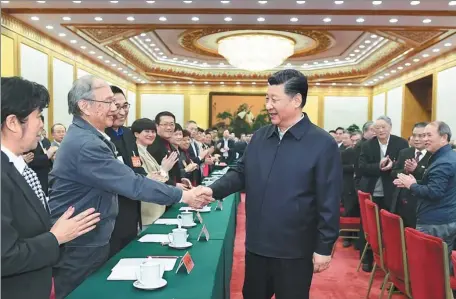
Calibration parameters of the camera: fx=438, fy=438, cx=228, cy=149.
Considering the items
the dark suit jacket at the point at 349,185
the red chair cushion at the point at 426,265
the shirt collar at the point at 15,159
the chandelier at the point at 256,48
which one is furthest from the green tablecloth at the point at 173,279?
the chandelier at the point at 256,48

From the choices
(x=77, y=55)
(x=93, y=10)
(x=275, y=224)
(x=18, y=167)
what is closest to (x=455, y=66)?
(x=93, y=10)

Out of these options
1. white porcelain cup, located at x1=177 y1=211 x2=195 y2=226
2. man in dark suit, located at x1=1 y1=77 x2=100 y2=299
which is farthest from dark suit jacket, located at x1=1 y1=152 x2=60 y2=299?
white porcelain cup, located at x1=177 y1=211 x2=195 y2=226

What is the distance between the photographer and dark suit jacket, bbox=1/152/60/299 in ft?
4.13

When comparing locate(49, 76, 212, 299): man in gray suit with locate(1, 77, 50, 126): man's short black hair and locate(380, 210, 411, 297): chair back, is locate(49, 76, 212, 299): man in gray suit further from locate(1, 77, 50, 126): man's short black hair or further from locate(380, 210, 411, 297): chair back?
locate(380, 210, 411, 297): chair back

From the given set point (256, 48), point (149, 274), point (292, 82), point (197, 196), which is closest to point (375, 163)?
point (197, 196)

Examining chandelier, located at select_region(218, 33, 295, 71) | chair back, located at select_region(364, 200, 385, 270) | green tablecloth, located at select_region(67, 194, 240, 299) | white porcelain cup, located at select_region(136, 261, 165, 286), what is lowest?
chair back, located at select_region(364, 200, 385, 270)

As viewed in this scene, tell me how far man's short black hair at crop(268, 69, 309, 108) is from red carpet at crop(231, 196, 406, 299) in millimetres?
2310

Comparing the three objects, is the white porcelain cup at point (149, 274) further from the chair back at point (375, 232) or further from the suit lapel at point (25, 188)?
the chair back at point (375, 232)

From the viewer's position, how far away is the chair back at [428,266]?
2.16 metres

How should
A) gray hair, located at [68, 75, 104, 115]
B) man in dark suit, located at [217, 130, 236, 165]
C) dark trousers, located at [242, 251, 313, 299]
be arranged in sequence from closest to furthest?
1. dark trousers, located at [242, 251, 313, 299]
2. gray hair, located at [68, 75, 104, 115]
3. man in dark suit, located at [217, 130, 236, 165]

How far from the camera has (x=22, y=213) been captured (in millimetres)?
1353

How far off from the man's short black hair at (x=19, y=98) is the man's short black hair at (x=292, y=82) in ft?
3.47

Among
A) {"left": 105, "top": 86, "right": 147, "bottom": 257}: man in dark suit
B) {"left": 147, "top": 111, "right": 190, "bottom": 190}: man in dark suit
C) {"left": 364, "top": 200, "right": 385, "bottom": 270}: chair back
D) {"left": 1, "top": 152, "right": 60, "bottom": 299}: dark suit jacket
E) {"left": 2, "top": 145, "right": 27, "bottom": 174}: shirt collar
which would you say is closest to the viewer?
{"left": 1, "top": 152, "right": 60, "bottom": 299}: dark suit jacket

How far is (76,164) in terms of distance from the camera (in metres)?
1.99
